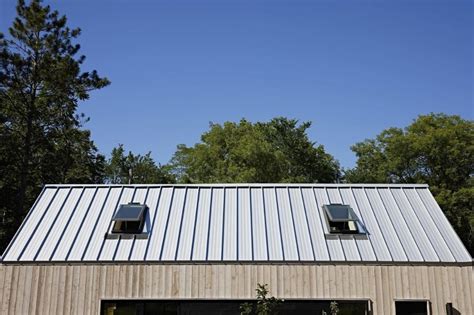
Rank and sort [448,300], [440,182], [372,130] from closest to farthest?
[448,300] < [440,182] < [372,130]

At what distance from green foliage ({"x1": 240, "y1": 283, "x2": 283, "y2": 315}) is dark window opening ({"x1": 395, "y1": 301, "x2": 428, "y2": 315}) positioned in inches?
128

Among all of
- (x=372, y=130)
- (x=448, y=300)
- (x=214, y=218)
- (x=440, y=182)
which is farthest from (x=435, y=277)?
(x=372, y=130)

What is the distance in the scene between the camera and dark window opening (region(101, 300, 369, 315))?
41.4ft

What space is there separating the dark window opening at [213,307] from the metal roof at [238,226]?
3.83ft

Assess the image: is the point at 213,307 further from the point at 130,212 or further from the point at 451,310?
the point at 451,310

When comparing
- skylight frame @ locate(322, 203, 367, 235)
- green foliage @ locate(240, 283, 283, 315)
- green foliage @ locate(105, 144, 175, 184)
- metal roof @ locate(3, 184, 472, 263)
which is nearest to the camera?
green foliage @ locate(240, 283, 283, 315)

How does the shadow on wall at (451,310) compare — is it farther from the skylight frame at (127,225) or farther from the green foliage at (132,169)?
the green foliage at (132,169)

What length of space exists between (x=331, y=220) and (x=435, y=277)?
3200 mm

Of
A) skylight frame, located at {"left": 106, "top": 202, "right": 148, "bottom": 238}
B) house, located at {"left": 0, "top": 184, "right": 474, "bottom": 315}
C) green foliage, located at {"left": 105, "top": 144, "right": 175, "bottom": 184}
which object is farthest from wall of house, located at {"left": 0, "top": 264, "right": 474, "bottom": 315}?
green foliage, located at {"left": 105, "top": 144, "right": 175, "bottom": 184}

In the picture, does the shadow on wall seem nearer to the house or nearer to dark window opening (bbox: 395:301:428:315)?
the house

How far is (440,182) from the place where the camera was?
34531 mm

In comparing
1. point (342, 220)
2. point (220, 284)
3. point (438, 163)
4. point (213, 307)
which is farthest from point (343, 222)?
point (438, 163)

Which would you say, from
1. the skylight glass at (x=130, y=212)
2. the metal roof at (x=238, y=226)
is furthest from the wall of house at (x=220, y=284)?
the skylight glass at (x=130, y=212)

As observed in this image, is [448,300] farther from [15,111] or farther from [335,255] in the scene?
[15,111]
